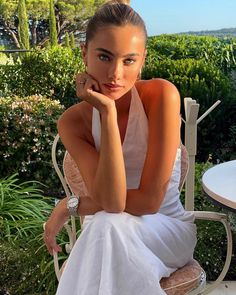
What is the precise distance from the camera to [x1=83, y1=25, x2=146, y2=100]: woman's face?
1570 millimetres

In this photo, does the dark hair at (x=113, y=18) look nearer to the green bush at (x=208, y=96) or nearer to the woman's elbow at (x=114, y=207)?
the woman's elbow at (x=114, y=207)

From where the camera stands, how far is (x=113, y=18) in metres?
1.59

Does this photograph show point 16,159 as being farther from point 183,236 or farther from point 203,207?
point 183,236

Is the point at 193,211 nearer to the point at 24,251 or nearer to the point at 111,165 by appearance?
the point at 111,165

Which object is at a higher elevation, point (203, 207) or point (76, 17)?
point (203, 207)

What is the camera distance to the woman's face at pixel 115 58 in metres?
1.57

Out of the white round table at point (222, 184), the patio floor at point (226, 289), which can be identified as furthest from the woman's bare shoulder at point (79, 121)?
the patio floor at point (226, 289)

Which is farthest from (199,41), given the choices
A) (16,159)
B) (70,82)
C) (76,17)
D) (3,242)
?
(76,17)

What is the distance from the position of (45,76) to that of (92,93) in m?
5.26

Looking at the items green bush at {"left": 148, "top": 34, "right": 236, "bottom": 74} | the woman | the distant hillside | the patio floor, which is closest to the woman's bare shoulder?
the woman

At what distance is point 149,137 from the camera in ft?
5.42

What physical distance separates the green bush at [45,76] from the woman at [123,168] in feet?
15.7

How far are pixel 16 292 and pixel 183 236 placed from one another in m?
1.41

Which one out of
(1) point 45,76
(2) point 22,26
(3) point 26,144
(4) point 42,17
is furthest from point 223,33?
(4) point 42,17
